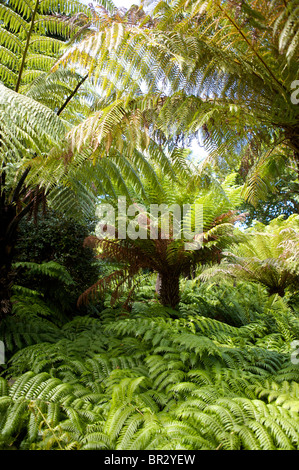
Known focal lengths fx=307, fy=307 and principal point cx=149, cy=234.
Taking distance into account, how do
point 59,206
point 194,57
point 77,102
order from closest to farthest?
point 194,57, point 59,206, point 77,102

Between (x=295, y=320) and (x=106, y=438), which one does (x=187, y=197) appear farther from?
(x=106, y=438)

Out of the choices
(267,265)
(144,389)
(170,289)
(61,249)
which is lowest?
(144,389)

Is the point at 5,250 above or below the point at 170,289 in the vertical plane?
above

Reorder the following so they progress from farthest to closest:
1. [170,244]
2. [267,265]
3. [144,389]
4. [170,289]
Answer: [267,265]
[170,289]
[170,244]
[144,389]

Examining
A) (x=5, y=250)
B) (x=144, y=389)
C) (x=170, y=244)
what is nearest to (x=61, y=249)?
(x=5, y=250)

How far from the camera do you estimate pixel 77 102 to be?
302 cm

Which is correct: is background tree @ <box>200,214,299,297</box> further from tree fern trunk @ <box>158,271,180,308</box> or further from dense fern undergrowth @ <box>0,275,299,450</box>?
dense fern undergrowth @ <box>0,275,299,450</box>

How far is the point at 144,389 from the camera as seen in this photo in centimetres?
183

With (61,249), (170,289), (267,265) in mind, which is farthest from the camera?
(267,265)

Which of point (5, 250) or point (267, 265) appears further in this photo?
point (267, 265)

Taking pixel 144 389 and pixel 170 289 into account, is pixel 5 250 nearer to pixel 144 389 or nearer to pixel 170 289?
pixel 144 389

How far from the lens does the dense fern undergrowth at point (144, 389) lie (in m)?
1.29

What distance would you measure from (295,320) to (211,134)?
218 centimetres
